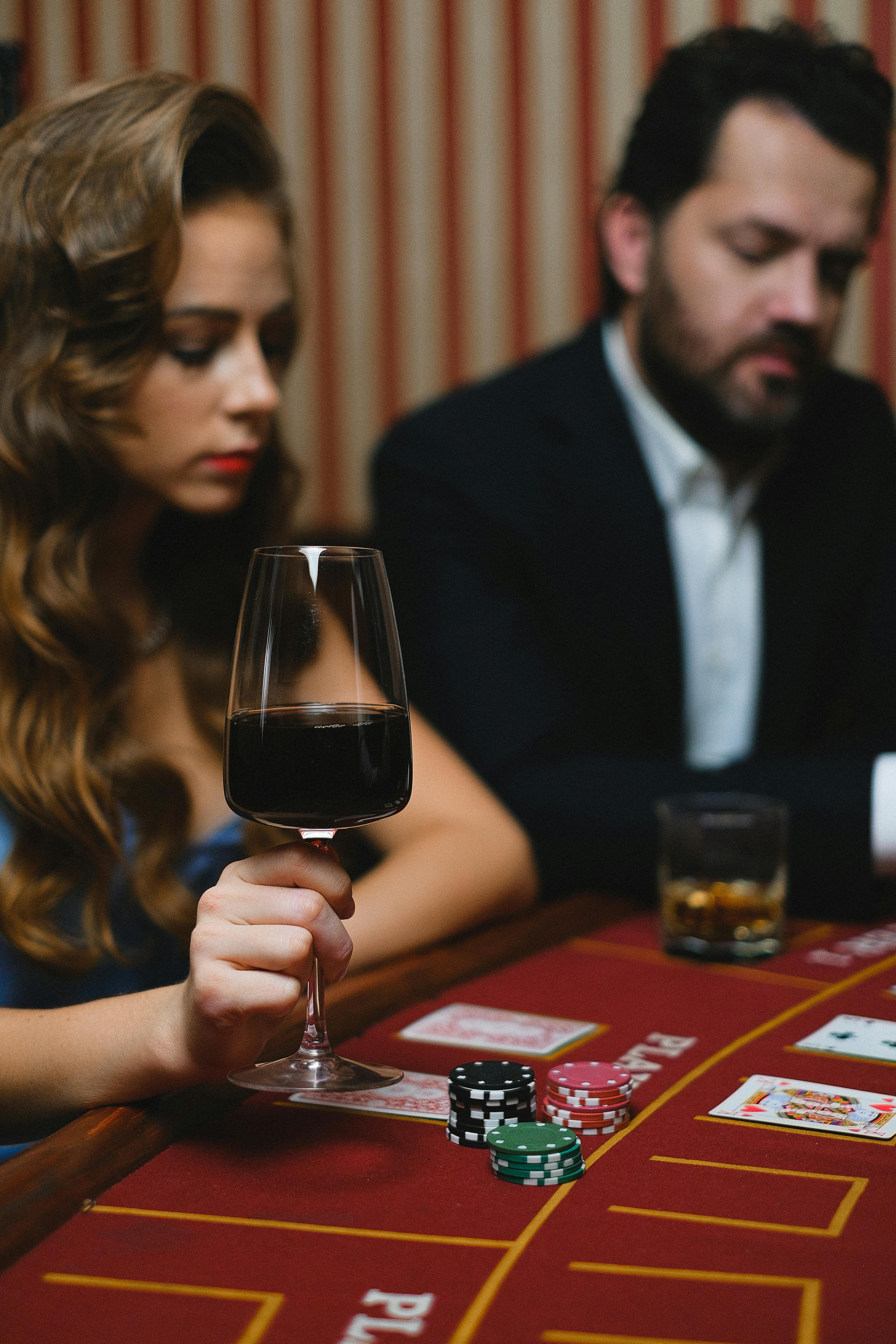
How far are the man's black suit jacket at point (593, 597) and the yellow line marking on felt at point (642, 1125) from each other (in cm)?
50

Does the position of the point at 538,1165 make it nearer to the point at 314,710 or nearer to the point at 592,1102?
the point at 592,1102

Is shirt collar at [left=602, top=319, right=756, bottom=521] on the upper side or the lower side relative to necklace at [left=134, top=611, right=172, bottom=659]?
upper

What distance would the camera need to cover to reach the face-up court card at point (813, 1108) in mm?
955

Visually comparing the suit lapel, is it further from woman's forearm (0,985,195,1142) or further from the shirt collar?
woman's forearm (0,985,195,1142)

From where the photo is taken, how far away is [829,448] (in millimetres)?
2596

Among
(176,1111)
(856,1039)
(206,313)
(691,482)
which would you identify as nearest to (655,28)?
(691,482)

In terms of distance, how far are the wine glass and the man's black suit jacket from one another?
2.94ft

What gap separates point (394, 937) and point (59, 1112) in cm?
47

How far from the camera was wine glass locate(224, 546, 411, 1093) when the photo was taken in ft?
3.08

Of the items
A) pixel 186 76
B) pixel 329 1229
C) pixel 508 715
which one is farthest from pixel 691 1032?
pixel 186 76

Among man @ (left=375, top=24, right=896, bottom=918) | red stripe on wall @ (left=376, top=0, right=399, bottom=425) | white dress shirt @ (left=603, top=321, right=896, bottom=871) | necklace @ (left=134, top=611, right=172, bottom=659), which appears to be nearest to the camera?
necklace @ (left=134, top=611, right=172, bottom=659)

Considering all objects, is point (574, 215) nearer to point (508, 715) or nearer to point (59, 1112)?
point (508, 715)

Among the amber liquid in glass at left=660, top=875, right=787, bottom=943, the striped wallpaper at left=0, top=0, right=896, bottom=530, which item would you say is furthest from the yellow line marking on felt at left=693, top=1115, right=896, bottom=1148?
the striped wallpaper at left=0, top=0, right=896, bottom=530

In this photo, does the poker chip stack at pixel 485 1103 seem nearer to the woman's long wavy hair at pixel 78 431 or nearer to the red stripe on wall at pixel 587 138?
the woman's long wavy hair at pixel 78 431
